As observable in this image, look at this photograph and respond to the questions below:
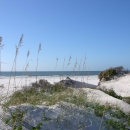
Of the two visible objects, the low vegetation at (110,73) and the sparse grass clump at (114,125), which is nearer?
the sparse grass clump at (114,125)

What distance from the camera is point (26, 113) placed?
3867 mm

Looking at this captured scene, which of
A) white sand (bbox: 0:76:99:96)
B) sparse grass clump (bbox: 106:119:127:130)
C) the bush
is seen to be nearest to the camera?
sparse grass clump (bbox: 106:119:127:130)

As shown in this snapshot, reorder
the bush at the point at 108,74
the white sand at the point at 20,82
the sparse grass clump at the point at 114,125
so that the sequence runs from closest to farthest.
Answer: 1. the sparse grass clump at the point at 114,125
2. the white sand at the point at 20,82
3. the bush at the point at 108,74

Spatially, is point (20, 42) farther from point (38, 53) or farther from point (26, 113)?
point (26, 113)

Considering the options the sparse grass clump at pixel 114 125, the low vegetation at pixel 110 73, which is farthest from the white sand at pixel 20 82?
the low vegetation at pixel 110 73

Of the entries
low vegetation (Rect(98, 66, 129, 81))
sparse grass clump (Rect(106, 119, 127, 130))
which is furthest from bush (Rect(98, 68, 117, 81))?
sparse grass clump (Rect(106, 119, 127, 130))

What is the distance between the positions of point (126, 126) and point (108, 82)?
8.51 metres

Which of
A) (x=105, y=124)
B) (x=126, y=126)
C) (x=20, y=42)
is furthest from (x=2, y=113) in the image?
(x=126, y=126)

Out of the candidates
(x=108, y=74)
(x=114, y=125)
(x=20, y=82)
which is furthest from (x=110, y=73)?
(x=20, y=82)

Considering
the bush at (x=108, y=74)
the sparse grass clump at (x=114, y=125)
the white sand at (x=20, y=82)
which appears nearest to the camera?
the sparse grass clump at (x=114, y=125)

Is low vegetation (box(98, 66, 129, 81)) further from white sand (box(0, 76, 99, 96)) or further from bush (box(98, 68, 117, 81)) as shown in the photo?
white sand (box(0, 76, 99, 96))

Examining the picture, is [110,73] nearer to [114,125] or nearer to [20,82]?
[114,125]

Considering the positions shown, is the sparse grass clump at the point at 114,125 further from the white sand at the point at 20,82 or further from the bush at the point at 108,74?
the bush at the point at 108,74

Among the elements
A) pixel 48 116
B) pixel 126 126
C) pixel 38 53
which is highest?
pixel 38 53
